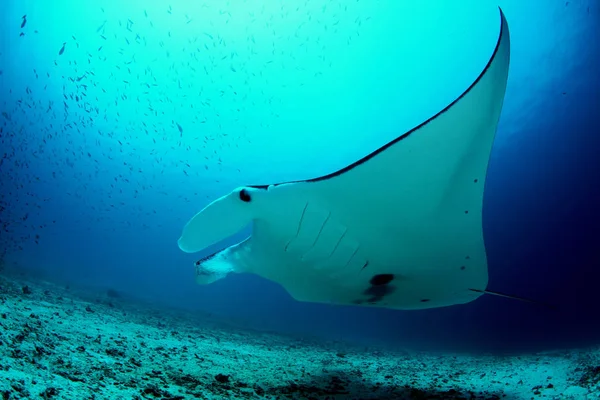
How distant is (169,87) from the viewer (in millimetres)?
18047

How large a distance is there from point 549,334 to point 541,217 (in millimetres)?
7790

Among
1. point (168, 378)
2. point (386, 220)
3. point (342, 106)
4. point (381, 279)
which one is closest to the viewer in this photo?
point (168, 378)

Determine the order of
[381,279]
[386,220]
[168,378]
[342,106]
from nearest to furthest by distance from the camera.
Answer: [168,378] → [386,220] → [381,279] → [342,106]

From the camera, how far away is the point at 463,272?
2344mm

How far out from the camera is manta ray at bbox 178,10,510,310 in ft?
5.69

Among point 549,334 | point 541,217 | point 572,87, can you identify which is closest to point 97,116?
point 572,87

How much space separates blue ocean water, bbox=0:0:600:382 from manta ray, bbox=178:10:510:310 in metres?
11.5

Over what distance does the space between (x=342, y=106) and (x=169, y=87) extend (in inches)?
418

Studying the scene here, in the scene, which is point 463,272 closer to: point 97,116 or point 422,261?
point 422,261

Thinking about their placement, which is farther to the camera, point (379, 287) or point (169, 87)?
point (169, 87)

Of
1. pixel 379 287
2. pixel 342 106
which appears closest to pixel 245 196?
pixel 379 287

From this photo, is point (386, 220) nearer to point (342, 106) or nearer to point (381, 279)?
point (381, 279)

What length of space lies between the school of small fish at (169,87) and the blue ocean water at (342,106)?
0.30ft

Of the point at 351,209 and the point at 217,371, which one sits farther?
the point at 217,371
